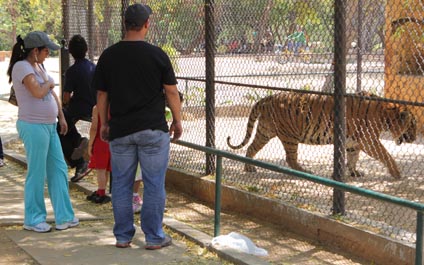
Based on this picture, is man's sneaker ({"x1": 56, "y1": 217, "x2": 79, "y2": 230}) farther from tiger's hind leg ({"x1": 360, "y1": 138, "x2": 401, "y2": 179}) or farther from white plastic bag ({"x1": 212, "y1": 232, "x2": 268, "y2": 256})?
tiger's hind leg ({"x1": 360, "y1": 138, "x2": 401, "y2": 179})

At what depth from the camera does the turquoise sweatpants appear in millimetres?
6594

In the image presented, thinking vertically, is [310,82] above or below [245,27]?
below

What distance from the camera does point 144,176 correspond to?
597 centimetres

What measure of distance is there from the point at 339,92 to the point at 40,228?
2.78 metres

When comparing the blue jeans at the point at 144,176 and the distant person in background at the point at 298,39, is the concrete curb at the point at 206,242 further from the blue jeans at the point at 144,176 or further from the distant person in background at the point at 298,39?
the distant person in background at the point at 298,39

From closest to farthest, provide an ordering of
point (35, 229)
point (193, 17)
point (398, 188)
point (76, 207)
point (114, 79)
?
point (114, 79), point (35, 229), point (76, 207), point (398, 188), point (193, 17)

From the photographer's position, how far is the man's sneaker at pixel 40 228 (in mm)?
6672

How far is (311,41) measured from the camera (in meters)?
7.38

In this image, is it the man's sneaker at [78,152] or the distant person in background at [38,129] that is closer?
the distant person in background at [38,129]

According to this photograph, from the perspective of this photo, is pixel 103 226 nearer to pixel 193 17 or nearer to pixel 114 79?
pixel 114 79

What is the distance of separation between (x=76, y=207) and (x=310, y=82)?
2.74 metres

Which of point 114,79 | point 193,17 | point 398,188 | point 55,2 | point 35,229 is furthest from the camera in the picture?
point 55,2

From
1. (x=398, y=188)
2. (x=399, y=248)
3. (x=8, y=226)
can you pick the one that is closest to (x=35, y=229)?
(x=8, y=226)

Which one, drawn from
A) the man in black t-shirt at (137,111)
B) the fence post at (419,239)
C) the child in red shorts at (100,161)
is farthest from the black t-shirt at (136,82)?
the fence post at (419,239)
